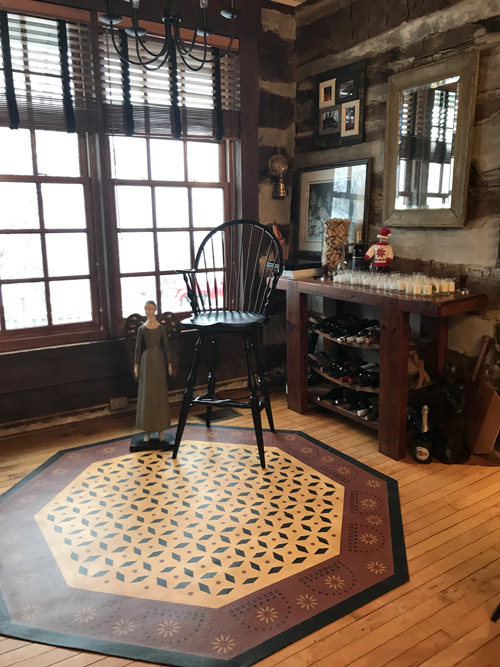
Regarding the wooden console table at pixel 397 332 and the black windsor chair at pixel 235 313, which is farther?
the black windsor chair at pixel 235 313

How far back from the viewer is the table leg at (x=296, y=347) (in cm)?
346

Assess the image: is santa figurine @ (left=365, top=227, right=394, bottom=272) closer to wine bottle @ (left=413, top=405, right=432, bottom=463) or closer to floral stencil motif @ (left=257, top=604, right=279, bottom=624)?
wine bottle @ (left=413, top=405, right=432, bottom=463)

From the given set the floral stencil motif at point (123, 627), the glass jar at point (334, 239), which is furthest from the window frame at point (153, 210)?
the floral stencil motif at point (123, 627)

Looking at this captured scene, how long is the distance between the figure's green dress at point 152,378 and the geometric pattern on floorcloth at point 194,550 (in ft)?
0.71

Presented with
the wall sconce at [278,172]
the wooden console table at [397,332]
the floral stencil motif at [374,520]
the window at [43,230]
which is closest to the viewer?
the floral stencil motif at [374,520]

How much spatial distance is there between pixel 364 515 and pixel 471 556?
1.54 ft

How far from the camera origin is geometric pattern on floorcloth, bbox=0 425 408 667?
5.66 feet

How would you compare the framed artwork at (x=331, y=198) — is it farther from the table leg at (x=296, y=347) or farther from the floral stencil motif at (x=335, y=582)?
the floral stencil motif at (x=335, y=582)

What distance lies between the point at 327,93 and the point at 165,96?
1171mm

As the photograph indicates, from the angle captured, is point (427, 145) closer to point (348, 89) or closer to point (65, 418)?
point (348, 89)

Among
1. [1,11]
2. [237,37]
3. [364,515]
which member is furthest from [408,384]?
[1,11]

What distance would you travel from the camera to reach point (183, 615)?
178 cm

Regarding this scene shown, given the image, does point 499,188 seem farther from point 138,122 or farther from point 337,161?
point 138,122

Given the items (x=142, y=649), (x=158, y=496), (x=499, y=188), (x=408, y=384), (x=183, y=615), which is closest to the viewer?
(x=142, y=649)
